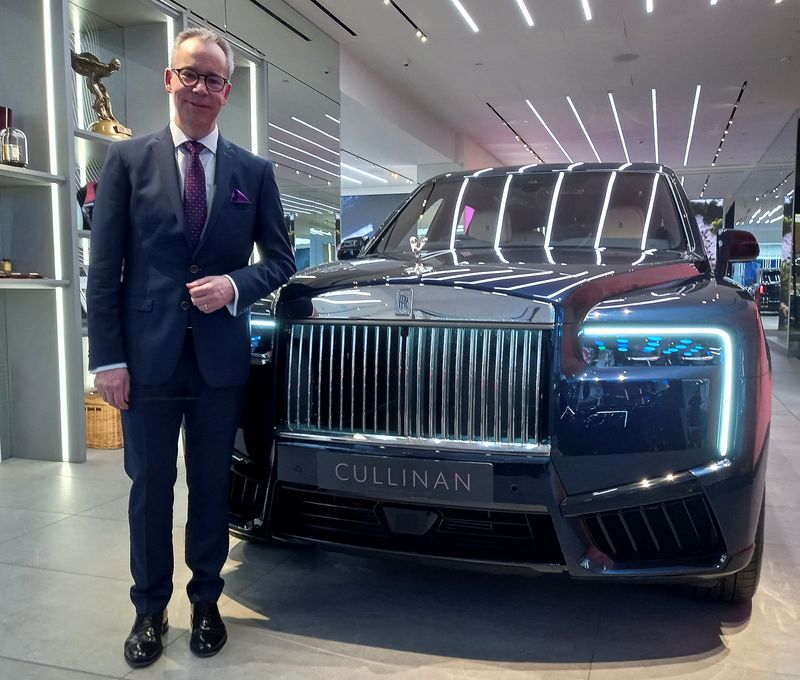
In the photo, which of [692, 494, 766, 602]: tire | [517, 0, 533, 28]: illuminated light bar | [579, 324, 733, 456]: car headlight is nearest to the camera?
[579, 324, 733, 456]: car headlight

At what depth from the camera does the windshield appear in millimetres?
2705

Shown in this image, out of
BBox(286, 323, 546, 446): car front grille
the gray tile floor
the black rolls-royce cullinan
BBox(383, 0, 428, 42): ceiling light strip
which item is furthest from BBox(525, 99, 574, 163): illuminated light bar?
BBox(286, 323, 546, 446): car front grille

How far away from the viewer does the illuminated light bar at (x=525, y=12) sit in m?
7.41

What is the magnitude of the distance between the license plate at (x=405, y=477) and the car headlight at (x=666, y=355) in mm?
371

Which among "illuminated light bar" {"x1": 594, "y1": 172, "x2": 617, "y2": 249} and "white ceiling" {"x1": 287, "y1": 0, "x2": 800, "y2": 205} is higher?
"white ceiling" {"x1": 287, "y1": 0, "x2": 800, "y2": 205}

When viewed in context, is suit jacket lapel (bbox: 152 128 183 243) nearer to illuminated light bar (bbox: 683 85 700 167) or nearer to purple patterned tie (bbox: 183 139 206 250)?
purple patterned tie (bbox: 183 139 206 250)

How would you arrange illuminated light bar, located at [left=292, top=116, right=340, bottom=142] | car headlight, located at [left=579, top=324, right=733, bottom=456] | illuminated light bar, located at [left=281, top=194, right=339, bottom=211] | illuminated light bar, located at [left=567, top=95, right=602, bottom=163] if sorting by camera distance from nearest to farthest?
car headlight, located at [left=579, top=324, right=733, bottom=456], illuminated light bar, located at [left=292, top=116, right=340, bottom=142], illuminated light bar, located at [left=281, top=194, right=339, bottom=211], illuminated light bar, located at [left=567, top=95, right=602, bottom=163]

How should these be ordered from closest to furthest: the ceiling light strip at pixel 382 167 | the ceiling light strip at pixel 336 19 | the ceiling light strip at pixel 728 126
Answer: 1. the ceiling light strip at pixel 336 19
2. the ceiling light strip at pixel 728 126
3. the ceiling light strip at pixel 382 167

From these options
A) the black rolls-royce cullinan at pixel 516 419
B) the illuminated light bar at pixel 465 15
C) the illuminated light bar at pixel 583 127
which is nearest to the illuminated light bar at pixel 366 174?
the illuminated light bar at pixel 583 127

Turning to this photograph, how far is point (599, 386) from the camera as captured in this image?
1696 millimetres

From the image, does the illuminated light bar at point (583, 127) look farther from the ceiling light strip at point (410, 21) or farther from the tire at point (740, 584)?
the tire at point (740, 584)

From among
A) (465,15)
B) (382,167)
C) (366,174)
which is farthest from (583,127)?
(465,15)

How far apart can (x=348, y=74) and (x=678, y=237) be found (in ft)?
23.9

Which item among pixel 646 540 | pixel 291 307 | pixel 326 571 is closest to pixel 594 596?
pixel 646 540
